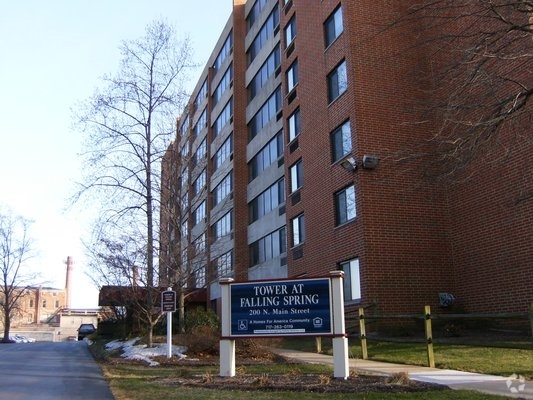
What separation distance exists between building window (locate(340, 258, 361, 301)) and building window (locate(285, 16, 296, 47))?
40.5ft

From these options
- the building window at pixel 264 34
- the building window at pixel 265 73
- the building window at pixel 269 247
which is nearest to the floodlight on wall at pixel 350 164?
the building window at pixel 269 247

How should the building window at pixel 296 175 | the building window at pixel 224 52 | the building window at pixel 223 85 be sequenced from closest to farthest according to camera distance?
1. the building window at pixel 296 175
2. the building window at pixel 223 85
3. the building window at pixel 224 52

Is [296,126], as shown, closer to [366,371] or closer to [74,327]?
[366,371]

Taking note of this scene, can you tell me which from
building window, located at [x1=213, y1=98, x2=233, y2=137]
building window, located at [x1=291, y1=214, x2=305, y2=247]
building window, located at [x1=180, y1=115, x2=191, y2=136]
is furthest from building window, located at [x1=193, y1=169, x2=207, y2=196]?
building window, located at [x1=291, y1=214, x2=305, y2=247]

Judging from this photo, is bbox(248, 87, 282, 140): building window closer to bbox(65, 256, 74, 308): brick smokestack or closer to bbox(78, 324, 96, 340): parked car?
bbox(78, 324, 96, 340): parked car

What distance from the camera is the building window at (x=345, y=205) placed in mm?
19995

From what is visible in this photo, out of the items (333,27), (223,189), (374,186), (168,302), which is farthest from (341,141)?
(223,189)

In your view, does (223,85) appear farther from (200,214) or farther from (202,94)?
(200,214)

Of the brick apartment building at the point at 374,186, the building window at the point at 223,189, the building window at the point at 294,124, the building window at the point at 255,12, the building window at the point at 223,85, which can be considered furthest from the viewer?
the building window at the point at 223,85

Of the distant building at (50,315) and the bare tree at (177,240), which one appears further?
the distant building at (50,315)

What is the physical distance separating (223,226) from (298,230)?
13.7 metres

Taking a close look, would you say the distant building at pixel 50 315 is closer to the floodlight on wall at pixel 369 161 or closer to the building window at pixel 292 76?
the building window at pixel 292 76

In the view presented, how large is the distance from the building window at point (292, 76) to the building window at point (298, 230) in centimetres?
633

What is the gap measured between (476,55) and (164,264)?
575 inches
